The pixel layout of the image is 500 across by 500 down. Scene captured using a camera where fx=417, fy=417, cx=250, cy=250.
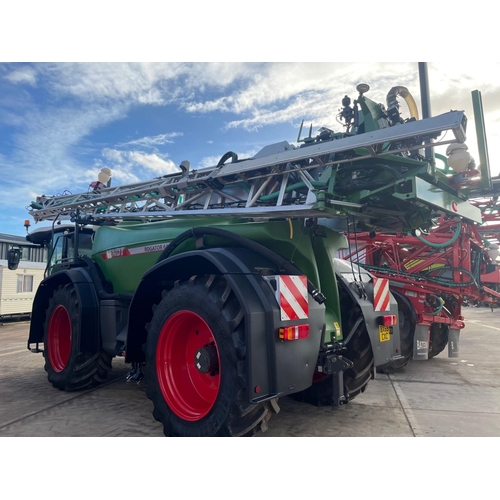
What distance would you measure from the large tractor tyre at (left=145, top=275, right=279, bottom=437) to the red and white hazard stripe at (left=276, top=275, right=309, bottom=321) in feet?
1.09

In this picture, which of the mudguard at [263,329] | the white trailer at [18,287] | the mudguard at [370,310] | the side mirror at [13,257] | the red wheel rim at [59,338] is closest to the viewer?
the mudguard at [263,329]

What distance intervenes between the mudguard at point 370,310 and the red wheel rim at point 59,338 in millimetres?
3826

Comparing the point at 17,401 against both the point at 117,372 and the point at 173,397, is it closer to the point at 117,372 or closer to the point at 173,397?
the point at 117,372

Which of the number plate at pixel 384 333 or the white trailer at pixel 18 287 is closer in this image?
the number plate at pixel 384 333

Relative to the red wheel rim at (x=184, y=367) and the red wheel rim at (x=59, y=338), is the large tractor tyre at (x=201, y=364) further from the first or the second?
the red wheel rim at (x=59, y=338)

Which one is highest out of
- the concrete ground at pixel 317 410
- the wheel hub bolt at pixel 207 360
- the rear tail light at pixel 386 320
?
the rear tail light at pixel 386 320

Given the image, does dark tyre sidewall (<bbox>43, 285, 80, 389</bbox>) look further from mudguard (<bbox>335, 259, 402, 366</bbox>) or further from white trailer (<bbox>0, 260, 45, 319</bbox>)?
white trailer (<bbox>0, 260, 45, 319</bbox>)

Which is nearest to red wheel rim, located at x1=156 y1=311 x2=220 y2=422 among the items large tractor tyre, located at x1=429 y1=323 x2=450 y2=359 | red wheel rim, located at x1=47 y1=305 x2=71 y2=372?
red wheel rim, located at x1=47 y1=305 x2=71 y2=372

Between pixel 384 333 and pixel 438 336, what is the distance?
14.7ft

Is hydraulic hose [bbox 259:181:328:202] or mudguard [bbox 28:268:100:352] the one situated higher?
hydraulic hose [bbox 259:181:328:202]

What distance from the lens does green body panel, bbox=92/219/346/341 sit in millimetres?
3770

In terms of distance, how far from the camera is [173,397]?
3734mm

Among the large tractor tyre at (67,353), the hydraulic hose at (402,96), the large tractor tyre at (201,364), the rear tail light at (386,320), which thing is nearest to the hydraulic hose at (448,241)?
the rear tail light at (386,320)

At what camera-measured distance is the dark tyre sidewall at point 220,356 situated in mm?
3088
